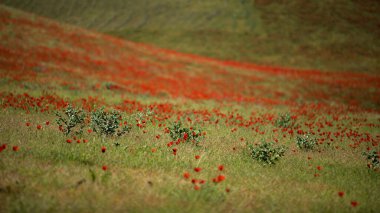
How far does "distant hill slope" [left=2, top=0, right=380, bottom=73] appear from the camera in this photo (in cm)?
5334

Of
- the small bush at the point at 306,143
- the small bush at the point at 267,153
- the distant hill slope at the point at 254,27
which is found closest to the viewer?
the small bush at the point at 267,153

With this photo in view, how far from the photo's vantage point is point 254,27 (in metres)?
63.3

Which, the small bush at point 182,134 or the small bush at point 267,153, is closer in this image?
the small bush at point 267,153

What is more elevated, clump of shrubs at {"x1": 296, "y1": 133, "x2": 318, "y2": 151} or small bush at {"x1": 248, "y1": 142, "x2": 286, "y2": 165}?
small bush at {"x1": 248, "y1": 142, "x2": 286, "y2": 165}

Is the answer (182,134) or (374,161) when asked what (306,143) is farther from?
(182,134)

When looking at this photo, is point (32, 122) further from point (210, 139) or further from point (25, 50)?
point (25, 50)

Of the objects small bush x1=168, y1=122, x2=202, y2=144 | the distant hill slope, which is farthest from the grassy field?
the distant hill slope

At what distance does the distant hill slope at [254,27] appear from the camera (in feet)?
175

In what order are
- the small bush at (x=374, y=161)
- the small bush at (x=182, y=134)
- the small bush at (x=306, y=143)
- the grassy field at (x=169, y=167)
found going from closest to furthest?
the grassy field at (x=169, y=167)
the small bush at (x=374, y=161)
the small bush at (x=182, y=134)
the small bush at (x=306, y=143)

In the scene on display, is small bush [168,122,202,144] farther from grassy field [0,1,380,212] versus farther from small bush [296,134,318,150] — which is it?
small bush [296,134,318,150]

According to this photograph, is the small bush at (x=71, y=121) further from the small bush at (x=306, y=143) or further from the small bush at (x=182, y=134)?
the small bush at (x=306, y=143)

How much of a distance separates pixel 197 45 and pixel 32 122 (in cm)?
5200

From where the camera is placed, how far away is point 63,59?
75.8 feet

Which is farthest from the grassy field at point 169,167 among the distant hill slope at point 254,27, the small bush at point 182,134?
the distant hill slope at point 254,27
